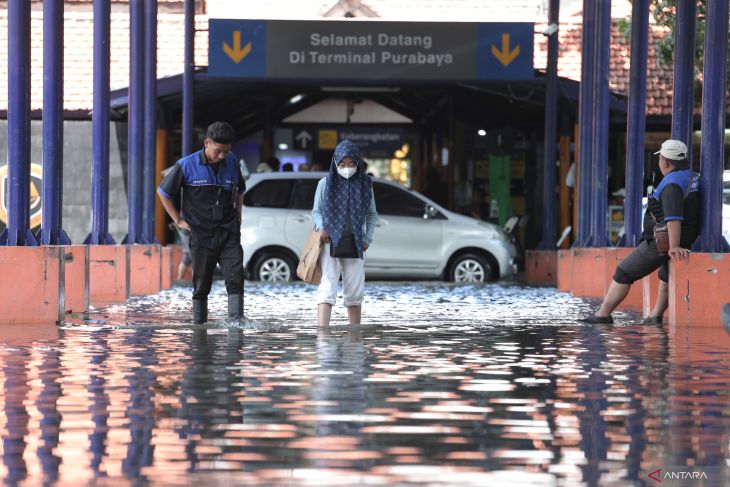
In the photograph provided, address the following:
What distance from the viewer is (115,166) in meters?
31.0

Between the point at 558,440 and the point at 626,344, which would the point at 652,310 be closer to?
the point at 626,344

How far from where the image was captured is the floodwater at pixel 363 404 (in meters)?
6.34

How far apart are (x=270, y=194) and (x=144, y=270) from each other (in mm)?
2946

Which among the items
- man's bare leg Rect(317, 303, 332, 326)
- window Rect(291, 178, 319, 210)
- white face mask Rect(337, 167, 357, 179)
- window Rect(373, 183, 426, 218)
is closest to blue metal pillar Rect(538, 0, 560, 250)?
window Rect(373, 183, 426, 218)

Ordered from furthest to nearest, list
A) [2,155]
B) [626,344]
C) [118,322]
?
[2,155] → [118,322] → [626,344]

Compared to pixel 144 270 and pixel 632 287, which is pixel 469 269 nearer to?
pixel 144 270

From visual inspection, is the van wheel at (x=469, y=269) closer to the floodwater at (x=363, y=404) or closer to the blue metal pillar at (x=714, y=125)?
the floodwater at (x=363, y=404)

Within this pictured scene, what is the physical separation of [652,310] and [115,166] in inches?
664

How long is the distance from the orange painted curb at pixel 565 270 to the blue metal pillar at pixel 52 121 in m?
8.63

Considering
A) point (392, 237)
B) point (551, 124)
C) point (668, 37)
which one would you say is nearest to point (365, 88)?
point (551, 124)

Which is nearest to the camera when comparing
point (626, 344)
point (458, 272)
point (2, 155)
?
point (626, 344)

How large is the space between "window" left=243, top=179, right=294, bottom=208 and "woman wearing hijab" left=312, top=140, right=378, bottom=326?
10963 mm

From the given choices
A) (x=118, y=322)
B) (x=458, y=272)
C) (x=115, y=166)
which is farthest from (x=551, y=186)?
(x=118, y=322)

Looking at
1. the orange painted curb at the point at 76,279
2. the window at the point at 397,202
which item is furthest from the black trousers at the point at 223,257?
the window at the point at 397,202
